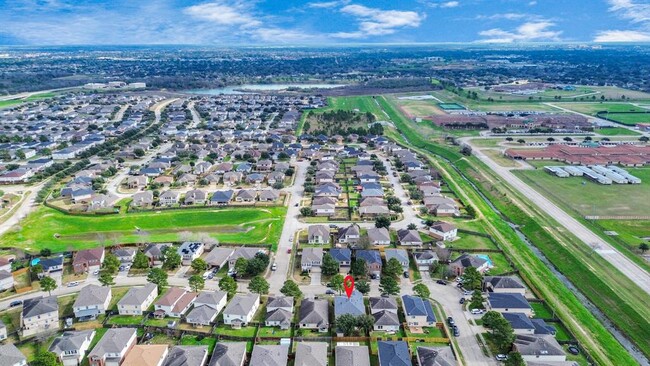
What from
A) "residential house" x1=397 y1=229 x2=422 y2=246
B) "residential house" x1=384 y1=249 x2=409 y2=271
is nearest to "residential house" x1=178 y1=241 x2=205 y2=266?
"residential house" x1=384 y1=249 x2=409 y2=271

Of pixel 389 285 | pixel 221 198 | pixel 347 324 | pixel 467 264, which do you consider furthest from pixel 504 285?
pixel 221 198

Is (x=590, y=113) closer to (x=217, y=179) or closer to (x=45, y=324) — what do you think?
(x=217, y=179)

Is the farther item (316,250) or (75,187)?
(75,187)

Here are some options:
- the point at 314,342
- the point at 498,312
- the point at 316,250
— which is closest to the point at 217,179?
the point at 316,250

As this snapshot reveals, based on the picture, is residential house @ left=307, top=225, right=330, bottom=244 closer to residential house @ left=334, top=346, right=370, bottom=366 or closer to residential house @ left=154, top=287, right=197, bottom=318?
residential house @ left=154, top=287, right=197, bottom=318

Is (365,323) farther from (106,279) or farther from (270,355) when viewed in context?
(106,279)
